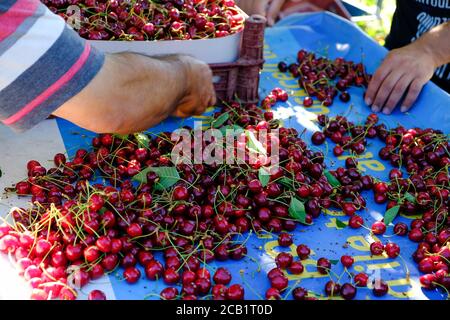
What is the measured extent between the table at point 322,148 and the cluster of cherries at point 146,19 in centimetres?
30

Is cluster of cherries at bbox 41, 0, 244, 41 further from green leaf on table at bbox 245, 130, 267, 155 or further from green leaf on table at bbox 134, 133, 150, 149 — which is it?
green leaf on table at bbox 245, 130, 267, 155

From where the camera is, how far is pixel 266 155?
1598mm

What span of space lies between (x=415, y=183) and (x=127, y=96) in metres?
0.87

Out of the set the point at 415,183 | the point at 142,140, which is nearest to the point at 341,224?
the point at 415,183

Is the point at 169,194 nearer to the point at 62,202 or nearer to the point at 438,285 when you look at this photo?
the point at 62,202

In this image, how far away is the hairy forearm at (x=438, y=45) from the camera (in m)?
2.09

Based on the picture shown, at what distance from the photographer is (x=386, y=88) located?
2.08m

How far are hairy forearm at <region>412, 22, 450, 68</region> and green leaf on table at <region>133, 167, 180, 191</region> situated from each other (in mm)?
1158

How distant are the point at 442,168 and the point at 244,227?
698 mm

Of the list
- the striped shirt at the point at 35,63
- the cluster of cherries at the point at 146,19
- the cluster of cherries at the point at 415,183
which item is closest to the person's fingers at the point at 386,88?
the cluster of cherries at the point at 415,183

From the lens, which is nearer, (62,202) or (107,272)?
(107,272)

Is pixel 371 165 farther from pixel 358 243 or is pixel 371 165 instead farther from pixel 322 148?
pixel 358 243

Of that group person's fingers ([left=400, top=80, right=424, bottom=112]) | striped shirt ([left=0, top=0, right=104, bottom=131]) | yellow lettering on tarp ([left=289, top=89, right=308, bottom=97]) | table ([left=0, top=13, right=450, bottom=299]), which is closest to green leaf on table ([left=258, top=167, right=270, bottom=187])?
table ([left=0, top=13, right=450, bottom=299])
